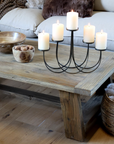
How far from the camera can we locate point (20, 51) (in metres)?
1.40

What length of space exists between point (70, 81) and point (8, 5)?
5.64ft

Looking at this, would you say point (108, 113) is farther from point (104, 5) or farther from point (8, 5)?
point (8, 5)

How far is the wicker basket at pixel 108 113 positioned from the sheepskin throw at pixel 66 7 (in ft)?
3.83

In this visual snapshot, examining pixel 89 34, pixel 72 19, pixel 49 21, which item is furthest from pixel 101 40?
pixel 49 21

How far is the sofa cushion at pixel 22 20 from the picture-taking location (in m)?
2.31

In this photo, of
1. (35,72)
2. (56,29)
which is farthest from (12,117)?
(56,29)

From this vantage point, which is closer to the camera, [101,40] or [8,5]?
[101,40]

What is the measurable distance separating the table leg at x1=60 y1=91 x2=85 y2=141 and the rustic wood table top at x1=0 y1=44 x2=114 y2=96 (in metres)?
0.07

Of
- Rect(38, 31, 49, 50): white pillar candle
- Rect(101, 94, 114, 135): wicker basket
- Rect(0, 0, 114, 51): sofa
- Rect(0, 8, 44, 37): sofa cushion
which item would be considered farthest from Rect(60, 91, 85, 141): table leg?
Rect(0, 8, 44, 37): sofa cushion

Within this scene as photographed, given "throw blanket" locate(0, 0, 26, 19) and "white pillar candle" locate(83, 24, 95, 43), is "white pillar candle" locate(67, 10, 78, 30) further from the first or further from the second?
"throw blanket" locate(0, 0, 26, 19)

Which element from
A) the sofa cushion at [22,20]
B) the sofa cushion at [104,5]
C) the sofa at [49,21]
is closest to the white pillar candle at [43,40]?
the sofa at [49,21]

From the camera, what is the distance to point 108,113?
1.30 meters

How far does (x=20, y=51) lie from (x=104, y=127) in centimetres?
68

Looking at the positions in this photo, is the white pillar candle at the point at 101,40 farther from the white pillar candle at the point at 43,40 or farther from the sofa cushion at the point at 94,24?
the sofa cushion at the point at 94,24
